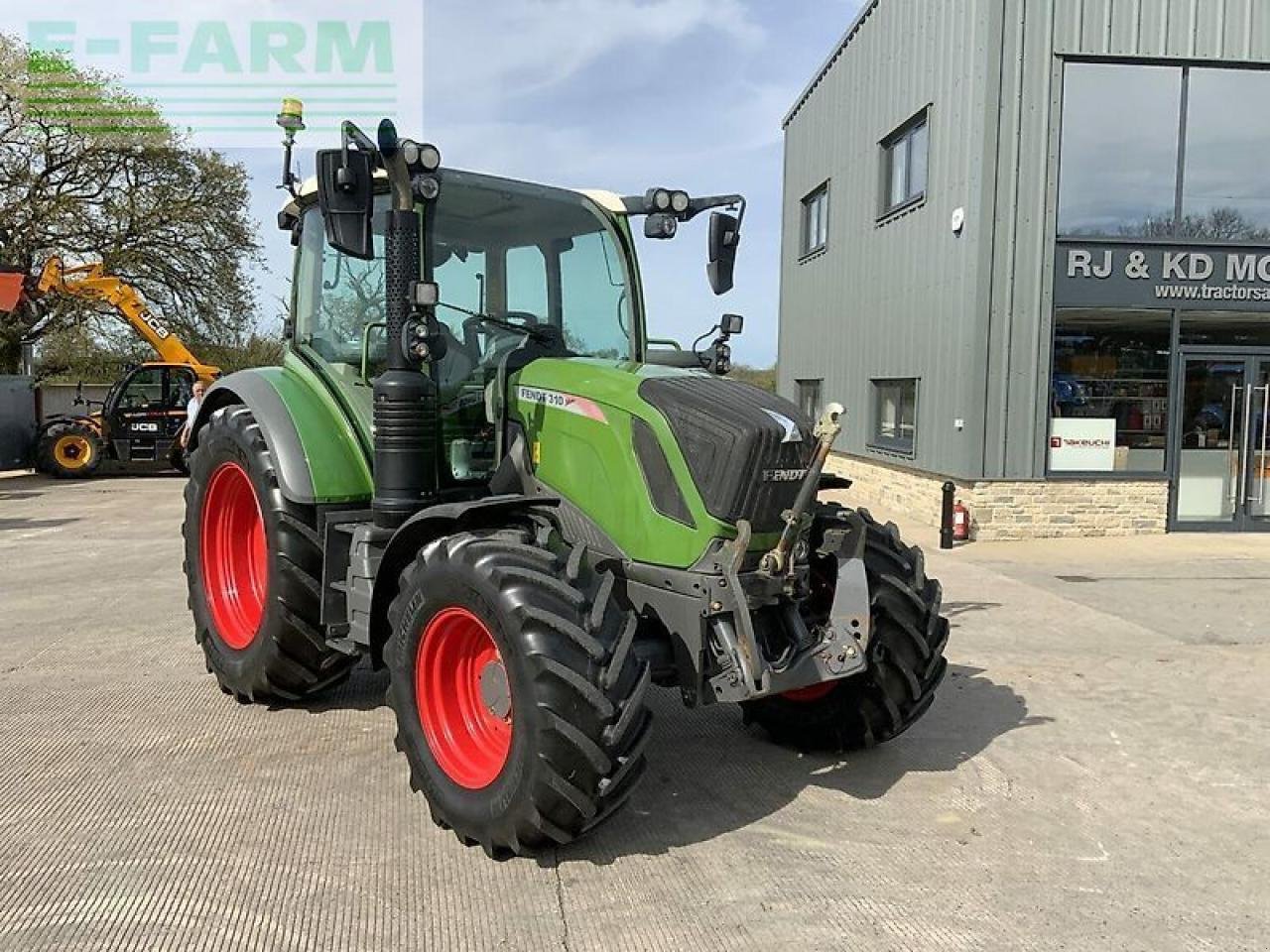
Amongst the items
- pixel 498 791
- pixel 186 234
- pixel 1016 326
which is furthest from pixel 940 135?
pixel 186 234

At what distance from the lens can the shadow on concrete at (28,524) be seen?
11523 mm

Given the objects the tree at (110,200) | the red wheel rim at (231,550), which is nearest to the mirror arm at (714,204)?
the red wheel rim at (231,550)

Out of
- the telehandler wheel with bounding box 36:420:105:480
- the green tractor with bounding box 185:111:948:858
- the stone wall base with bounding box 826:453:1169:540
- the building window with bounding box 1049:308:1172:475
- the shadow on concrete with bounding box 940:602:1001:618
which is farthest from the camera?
the telehandler wheel with bounding box 36:420:105:480

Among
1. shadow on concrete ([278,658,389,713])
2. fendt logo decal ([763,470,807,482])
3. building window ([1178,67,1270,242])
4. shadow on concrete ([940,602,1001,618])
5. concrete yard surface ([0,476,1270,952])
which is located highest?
building window ([1178,67,1270,242])

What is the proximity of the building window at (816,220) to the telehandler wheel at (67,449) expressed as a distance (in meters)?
12.8

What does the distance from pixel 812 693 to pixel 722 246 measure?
6.66ft

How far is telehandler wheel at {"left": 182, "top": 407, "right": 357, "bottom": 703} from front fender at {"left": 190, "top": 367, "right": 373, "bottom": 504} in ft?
0.42

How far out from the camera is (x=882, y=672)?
13.7ft

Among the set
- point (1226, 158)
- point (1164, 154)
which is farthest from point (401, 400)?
point (1226, 158)

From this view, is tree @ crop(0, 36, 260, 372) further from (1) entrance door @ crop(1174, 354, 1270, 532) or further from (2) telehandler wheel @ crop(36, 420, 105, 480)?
(1) entrance door @ crop(1174, 354, 1270, 532)

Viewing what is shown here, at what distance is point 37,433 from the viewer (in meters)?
18.0

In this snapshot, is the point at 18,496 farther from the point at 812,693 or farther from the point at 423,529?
the point at 812,693

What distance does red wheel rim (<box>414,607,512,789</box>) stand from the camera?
367 centimetres

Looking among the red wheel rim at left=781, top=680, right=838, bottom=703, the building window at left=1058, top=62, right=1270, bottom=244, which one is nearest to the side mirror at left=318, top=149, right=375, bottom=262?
the red wheel rim at left=781, top=680, right=838, bottom=703
